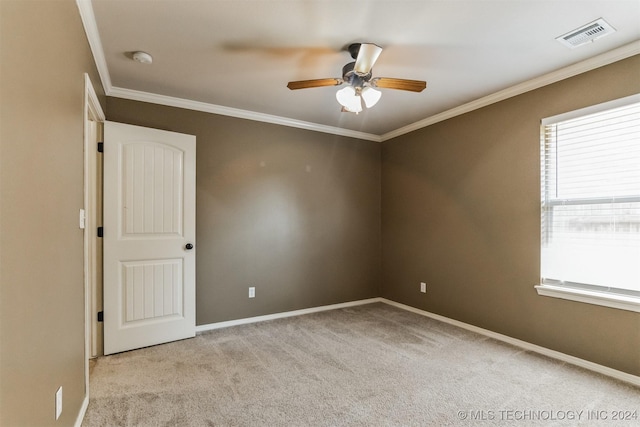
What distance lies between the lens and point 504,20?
2.03m

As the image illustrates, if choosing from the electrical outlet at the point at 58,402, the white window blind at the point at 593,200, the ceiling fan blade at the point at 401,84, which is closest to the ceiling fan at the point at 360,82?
the ceiling fan blade at the point at 401,84

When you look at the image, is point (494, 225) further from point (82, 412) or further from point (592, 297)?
point (82, 412)

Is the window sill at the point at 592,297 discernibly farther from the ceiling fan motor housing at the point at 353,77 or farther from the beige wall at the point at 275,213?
the ceiling fan motor housing at the point at 353,77

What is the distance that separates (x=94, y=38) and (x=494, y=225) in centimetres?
378

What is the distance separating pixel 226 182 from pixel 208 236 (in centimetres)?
65

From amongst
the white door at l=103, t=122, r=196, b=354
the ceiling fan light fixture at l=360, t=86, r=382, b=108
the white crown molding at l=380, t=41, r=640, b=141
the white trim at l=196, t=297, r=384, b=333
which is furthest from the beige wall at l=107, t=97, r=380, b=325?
the ceiling fan light fixture at l=360, t=86, r=382, b=108

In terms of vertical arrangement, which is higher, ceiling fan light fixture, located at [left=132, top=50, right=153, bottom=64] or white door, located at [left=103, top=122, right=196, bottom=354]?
ceiling fan light fixture, located at [left=132, top=50, right=153, bottom=64]

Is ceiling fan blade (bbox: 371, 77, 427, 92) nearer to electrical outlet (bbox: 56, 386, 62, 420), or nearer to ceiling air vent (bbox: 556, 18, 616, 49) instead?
ceiling air vent (bbox: 556, 18, 616, 49)

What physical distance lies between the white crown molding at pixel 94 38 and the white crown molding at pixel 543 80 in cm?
339

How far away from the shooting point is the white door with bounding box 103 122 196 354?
112 inches

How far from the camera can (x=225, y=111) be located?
3594mm

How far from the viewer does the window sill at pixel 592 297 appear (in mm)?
2308

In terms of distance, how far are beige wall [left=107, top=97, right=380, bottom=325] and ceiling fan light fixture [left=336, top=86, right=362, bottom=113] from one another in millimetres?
1638

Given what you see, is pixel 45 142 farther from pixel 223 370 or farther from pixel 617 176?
pixel 617 176
